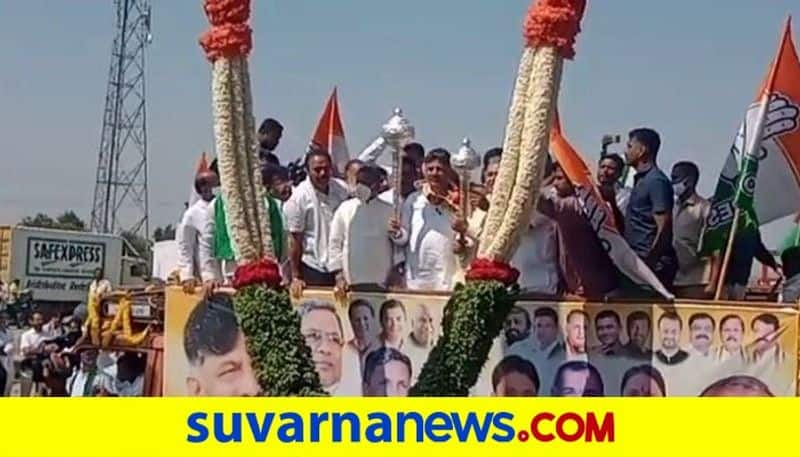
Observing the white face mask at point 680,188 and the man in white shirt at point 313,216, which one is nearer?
the white face mask at point 680,188

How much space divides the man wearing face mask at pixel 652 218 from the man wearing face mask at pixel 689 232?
0.16 ft

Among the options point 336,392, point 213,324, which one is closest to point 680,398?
point 336,392

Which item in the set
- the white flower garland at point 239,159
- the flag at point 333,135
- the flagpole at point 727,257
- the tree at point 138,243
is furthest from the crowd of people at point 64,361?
the flagpole at point 727,257

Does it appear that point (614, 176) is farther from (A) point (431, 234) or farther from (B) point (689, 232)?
Result: (A) point (431, 234)

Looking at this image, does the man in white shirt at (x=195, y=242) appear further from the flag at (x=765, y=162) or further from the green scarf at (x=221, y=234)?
the flag at (x=765, y=162)

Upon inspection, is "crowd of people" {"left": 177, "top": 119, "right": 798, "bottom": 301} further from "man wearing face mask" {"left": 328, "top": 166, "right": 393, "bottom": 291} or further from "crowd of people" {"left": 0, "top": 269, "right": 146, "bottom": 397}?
"crowd of people" {"left": 0, "top": 269, "right": 146, "bottom": 397}

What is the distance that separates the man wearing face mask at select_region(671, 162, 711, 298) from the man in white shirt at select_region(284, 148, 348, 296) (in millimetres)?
1307

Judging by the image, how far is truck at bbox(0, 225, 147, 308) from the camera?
4414 mm

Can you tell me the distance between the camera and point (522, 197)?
4.48 metres

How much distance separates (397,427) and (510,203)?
0.90 metres

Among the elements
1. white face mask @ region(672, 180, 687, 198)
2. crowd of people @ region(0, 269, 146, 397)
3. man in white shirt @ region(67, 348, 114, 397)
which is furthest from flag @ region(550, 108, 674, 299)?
man in white shirt @ region(67, 348, 114, 397)

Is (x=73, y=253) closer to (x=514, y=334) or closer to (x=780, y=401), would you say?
(x=514, y=334)

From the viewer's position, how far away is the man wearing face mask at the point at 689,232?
4.68 meters

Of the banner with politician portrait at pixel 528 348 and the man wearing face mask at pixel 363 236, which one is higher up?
the man wearing face mask at pixel 363 236
